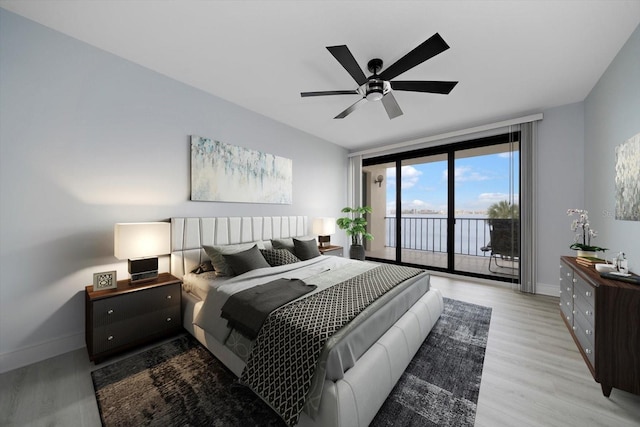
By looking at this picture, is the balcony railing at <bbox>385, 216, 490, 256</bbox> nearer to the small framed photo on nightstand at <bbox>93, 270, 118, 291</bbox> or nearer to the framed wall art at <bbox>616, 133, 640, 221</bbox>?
the framed wall art at <bbox>616, 133, 640, 221</bbox>

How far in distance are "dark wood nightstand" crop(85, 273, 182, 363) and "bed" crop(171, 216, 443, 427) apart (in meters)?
0.18

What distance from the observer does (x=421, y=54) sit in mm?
1757

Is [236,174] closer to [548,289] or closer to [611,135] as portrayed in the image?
[611,135]

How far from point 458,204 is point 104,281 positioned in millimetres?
5302

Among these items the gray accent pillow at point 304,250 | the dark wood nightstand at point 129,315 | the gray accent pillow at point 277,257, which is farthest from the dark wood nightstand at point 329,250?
the dark wood nightstand at point 129,315

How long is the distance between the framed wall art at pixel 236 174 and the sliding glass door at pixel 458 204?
2.73 metres

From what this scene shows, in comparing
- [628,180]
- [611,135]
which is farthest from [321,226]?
[611,135]

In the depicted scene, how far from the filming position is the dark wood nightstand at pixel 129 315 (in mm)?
1959

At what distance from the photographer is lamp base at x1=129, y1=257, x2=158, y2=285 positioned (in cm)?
228

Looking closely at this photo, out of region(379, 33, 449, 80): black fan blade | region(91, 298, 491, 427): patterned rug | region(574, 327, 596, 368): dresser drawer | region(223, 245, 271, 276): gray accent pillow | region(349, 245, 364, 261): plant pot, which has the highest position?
region(379, 33, 449, 80): black fan blade

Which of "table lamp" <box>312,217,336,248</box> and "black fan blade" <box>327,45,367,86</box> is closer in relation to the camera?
"black fan blade" <box>327,45,367,86</box>

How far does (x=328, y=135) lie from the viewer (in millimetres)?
4742

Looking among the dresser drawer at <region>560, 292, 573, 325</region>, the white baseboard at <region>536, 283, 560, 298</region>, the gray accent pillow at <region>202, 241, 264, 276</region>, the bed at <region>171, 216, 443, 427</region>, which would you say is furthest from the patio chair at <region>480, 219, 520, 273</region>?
the gray accent pillow at <region>202, 241, 264, 276</region>

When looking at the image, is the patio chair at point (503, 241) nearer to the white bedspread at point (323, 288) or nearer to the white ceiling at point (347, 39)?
the white ceiling at point (347, 39)
